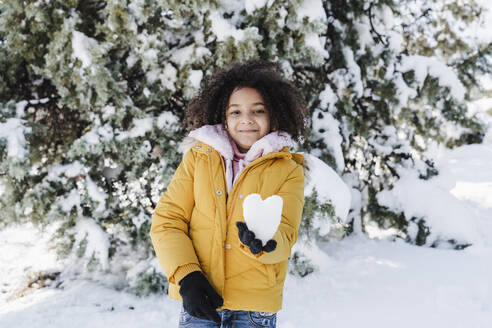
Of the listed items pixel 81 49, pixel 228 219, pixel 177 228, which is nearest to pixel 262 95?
pixel 228 219

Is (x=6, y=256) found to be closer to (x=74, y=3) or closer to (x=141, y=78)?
(x=141, y=78)

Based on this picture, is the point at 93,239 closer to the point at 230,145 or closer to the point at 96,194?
the point at 96,194

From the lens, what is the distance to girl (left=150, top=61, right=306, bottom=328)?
1.53 meters

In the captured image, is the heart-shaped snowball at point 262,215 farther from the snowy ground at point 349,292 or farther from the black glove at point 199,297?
the snowy ground at point 349,292

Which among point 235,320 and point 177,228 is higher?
point 177,228

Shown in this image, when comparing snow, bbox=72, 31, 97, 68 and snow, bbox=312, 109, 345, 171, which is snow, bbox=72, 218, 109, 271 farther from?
snow, bbox=312, 109, 345, 171

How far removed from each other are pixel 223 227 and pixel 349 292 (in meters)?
2.57

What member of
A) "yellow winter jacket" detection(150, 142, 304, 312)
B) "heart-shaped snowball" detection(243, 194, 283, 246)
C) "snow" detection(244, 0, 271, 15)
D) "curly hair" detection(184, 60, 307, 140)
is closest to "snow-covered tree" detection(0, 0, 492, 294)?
"snow" detection(244, 0, 271, 15)

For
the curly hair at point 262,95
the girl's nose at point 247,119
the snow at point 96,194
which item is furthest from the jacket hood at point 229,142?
the snow at point 96,194

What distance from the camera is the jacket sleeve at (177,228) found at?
154cm

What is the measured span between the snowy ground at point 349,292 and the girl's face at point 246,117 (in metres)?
2.02

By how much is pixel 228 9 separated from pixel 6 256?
14.4 ft

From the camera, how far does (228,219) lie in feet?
5.38

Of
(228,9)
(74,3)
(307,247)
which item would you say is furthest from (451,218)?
(74,3)
